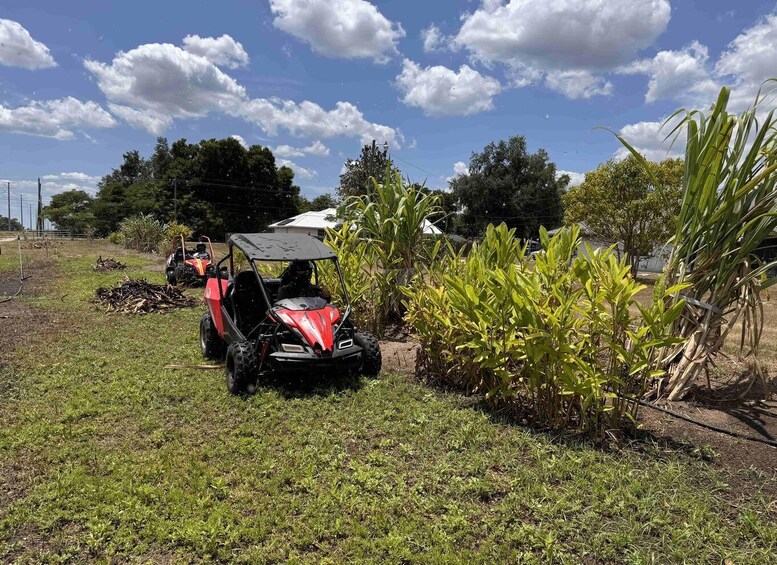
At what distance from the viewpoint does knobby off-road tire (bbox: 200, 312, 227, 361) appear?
548 cm

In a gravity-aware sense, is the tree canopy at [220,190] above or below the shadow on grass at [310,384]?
above

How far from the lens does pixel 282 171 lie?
45438mm

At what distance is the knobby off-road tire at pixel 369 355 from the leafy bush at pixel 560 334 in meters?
0.84

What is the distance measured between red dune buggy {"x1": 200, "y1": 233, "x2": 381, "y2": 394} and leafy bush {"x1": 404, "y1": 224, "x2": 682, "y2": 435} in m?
0.95

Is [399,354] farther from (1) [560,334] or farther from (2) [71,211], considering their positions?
(2) [71,211]

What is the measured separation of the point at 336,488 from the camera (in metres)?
2.76

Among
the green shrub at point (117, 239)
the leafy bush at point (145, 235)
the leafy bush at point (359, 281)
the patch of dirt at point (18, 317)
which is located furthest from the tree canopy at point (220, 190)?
the leafy bush at point (359, 281)

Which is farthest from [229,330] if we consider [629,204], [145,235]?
[145,235]

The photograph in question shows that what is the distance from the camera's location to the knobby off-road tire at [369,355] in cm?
471

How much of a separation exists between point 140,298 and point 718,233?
8.69 m

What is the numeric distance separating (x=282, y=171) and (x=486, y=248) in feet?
143

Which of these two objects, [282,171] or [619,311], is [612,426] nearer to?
[619,311]

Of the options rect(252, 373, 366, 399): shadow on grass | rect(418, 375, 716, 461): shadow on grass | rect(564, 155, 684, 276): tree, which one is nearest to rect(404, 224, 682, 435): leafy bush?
rect(418, 375, 716, 461): shadow on grass

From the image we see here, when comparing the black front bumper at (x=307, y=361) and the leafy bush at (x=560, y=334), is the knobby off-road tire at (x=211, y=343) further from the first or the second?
the leafy bush at (x=560, y=334)
